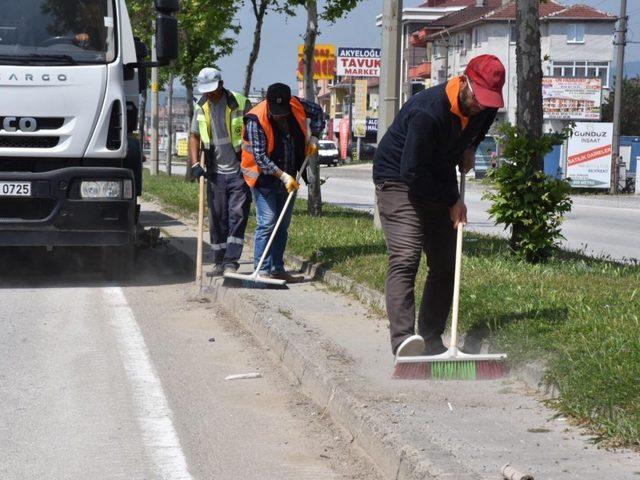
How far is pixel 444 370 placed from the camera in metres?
6.88

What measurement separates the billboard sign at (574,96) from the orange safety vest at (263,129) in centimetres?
5202

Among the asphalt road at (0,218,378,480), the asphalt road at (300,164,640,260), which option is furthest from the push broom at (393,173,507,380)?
the asphalt road at (300,164,640,260)

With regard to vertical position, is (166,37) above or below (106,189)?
above

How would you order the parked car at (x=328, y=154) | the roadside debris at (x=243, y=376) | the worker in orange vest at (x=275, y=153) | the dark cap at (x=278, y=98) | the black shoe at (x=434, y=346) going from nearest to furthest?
1. the black shoe at (x=434, y=346)
2. the roadside debris at (x=243, y=376)
3. the dark cap at (x=278, y=98)
4. the worker in orange vest at (x=275, y=153)
5. the parked car at (x=328, y=154)

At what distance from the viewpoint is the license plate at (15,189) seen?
11375mm

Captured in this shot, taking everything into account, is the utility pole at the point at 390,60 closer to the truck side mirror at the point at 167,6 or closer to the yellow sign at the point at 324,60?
the truck side mirror at the point at 167,6

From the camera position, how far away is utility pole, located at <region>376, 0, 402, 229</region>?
15.2 metres

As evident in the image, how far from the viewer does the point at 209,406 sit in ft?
22.7

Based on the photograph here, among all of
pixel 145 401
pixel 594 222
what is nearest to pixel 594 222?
pixel 594 222

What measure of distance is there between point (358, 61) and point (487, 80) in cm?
6190

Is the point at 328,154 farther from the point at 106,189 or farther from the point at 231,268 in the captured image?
the point at 231,268

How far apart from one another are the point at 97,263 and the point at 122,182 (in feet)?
7.75

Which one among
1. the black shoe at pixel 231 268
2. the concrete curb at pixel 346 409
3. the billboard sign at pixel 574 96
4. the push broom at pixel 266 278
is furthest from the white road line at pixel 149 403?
the billboard sign at pixel 574 96

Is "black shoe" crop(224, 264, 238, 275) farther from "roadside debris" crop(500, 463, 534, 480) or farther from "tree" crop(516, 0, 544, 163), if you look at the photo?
"roadside debris" crop(500, 463, 534, 480)
